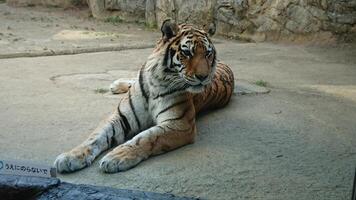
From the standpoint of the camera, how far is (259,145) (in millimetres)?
3172

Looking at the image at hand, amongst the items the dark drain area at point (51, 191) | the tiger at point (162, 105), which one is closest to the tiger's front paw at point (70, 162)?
the tiger at point (162, 105)

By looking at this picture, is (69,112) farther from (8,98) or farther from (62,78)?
(62,78)

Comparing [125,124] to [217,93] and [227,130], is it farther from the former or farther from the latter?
[217,93]

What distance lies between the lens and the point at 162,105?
10.3 feet

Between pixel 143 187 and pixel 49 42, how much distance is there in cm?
500

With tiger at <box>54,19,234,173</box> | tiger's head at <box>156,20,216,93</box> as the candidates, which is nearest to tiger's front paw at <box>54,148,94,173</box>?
tiger at <box>54,19,234,173</box>

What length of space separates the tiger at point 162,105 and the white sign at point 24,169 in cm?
48

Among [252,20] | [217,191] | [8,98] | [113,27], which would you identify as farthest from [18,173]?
[113,27]

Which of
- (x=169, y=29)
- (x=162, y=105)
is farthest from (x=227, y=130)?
(x=169, y=29)

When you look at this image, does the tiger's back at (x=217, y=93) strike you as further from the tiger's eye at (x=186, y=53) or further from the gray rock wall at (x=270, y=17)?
the gray rock wall at (x=270, y=17)

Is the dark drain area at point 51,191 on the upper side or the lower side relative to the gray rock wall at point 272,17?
upper

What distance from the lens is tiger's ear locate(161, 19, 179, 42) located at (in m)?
3.07

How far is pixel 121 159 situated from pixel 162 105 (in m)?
0.56

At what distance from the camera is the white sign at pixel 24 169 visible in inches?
86.3
